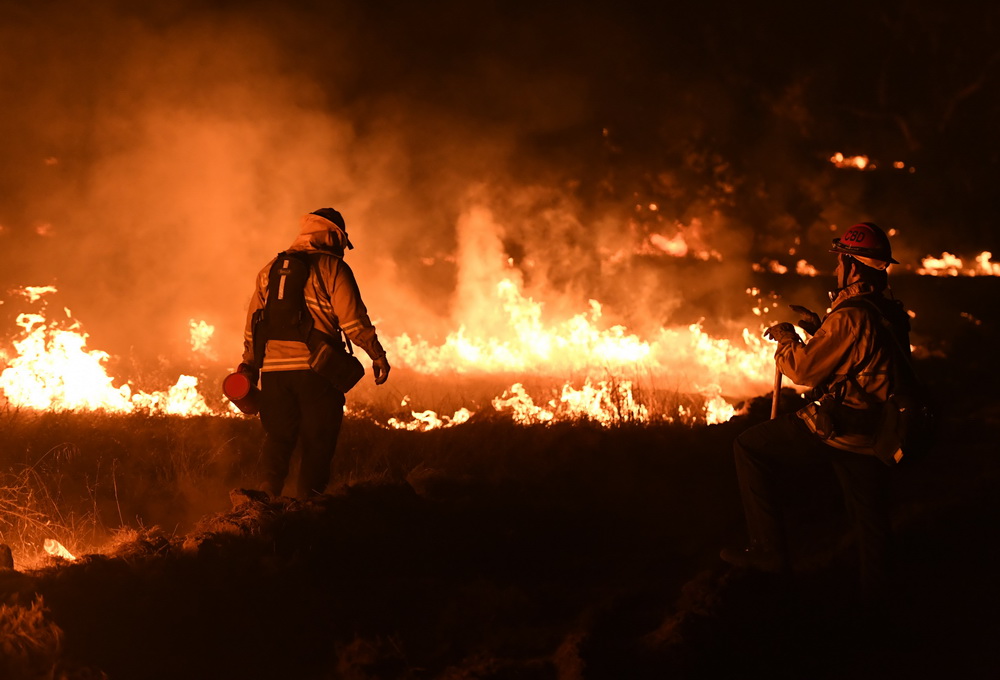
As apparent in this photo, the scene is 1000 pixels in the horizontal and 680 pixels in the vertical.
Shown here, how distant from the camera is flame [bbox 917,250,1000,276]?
19.4 meters

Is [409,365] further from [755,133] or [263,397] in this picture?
[755,133]

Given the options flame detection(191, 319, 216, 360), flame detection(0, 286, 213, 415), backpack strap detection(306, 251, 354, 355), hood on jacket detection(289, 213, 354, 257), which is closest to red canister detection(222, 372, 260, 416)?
backpack strap detection(306, 251, 354, 355)

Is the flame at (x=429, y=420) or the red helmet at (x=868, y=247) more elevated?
the red helmet at (x=868, y=247)

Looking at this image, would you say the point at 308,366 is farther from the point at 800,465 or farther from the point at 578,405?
the point at 578,405

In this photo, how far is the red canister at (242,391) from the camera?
4898mm

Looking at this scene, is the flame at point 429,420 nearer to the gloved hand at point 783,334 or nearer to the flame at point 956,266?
the gloved hand at point 783,334

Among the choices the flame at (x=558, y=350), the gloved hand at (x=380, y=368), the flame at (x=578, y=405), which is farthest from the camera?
the flame at (x=558, y=350)

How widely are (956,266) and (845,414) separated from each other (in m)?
18.5

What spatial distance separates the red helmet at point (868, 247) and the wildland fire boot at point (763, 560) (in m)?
1.60

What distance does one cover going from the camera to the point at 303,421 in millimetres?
4922

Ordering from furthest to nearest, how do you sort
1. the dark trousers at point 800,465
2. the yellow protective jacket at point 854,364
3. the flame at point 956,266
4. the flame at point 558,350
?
the flame at point 956,266, the flame at point 558,350, the dark trousers at point 800,465, the yellow protective jacket at point 854,364

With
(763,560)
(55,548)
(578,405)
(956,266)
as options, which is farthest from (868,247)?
(956,266)

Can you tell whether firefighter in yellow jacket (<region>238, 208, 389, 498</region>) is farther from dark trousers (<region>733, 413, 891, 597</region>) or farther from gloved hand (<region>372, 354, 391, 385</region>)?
dark trousers (<region>733, 413, 891, 597</region>)

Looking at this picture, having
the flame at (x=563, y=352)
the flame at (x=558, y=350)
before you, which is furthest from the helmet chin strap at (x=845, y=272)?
the flame at (x=563, y=352)
